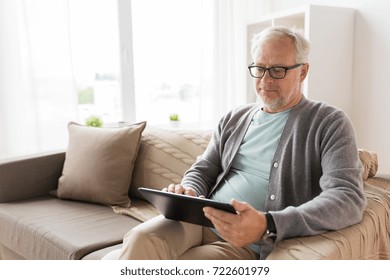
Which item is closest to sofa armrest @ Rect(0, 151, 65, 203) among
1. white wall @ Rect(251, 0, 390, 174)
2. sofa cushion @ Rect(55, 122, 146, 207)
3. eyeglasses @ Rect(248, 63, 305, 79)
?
sofa cushion @ Rect(55, 122, 146, 207)

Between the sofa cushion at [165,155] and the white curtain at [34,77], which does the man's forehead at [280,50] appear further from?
the white curtain at [34,77]

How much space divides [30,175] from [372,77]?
2.07 metres

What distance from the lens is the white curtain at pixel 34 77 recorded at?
2510mm

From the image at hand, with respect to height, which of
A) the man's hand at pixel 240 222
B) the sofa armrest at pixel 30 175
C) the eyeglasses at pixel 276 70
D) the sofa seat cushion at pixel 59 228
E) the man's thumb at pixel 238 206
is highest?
the eyeglasses at pixel 276 70

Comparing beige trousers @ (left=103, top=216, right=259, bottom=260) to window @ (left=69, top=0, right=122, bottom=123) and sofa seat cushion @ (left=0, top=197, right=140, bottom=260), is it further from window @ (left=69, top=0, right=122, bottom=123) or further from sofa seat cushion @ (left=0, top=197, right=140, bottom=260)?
window @ (left=69, top=0, right=122, bottom=123)

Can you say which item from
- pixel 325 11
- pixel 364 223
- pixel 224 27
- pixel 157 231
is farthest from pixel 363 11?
pixel 157 231

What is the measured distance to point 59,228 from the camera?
170 cm

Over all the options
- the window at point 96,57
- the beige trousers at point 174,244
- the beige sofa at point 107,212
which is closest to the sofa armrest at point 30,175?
the beige sofa at point 107,212

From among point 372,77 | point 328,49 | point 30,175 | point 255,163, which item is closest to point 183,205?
point 255,163

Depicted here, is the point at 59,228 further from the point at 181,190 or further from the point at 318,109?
the point at 318,109

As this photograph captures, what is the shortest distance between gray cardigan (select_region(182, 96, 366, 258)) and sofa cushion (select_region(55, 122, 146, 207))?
1.79 feet

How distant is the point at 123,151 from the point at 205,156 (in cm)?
55

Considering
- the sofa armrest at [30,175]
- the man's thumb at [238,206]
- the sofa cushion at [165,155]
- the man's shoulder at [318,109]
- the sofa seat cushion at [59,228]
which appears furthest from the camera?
the sofa armrest at [30,175]
